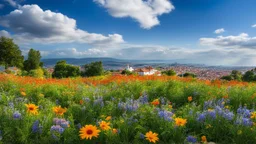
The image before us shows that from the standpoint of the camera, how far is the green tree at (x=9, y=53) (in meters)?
46.6

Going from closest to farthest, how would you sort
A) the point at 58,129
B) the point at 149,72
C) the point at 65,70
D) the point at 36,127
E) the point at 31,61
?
the point at 58,129 → the point at 36,127 → the point at 149,72 → the point at 65,70 → the point at 31,61

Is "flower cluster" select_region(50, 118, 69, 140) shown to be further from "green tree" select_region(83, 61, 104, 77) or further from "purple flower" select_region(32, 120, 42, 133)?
"green tree" select_region(83, 61, 104, 77)

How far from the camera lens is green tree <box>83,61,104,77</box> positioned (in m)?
40.1

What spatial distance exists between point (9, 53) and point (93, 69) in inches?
710

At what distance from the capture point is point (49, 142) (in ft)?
12.6

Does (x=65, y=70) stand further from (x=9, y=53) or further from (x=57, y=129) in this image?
(x=57, y=129)

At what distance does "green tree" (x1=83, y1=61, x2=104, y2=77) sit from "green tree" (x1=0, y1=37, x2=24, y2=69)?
15.8 m

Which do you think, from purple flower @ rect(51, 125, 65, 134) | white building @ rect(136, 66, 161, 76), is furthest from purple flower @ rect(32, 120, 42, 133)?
white building @ rect(136, 66, 161, 76)

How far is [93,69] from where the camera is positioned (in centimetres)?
4019

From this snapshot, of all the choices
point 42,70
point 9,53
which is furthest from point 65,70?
point 9,53

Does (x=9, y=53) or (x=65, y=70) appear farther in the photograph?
(x=9, y=53)

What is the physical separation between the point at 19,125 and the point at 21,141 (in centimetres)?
35

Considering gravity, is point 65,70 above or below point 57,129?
below

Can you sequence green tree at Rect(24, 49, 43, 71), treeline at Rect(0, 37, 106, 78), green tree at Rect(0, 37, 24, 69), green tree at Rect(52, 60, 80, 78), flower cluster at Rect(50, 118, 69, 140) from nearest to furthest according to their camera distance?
flower cluster at Rect(50, 118, 69, 140) < treeline at Rect(0, 37, 106, 78) < green tree at Rect(52, 60, 80, 78) < green tree at Rect(0, 37, 24, 69) < green tree at Rect(24, 49, 43, 71)
